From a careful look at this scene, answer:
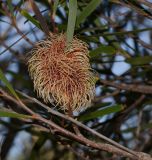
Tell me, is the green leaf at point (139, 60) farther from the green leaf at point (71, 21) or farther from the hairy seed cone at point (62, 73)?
the green leaf at point (71, 21)

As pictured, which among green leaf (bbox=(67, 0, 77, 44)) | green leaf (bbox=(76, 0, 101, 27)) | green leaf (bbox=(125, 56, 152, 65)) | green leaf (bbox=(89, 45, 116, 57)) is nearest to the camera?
green leaf (bbox=(67, 0, 77, 44))

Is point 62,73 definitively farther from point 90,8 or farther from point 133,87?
point 133,87

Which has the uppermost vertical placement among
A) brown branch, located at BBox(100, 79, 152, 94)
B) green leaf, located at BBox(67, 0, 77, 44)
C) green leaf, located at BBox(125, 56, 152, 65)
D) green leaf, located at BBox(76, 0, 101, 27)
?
green leaf, located at BBox(76, 0, 101, 27)

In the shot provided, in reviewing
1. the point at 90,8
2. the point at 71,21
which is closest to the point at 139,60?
Result: the point at 90,8

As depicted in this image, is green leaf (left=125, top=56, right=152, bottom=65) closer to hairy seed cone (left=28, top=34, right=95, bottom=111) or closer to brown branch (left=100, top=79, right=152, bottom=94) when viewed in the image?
brown branch (left=100, top=79, right=152, bottom=94)

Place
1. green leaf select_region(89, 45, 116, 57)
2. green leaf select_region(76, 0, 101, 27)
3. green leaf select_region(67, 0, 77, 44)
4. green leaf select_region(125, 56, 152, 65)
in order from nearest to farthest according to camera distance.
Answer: green leaf select_region(67, 0, 77, 44) → green leaf select_region(76, 0, 101, 27) → green leaf select_region(89, 45, 116, 57) → green leaf select_region(125, 56, 152, 65)

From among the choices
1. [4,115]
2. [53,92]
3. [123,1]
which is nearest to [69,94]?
[53,92]

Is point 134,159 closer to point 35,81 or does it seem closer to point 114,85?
point 35,81

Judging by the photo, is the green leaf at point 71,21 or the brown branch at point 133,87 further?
the brown branch at point 133,87
